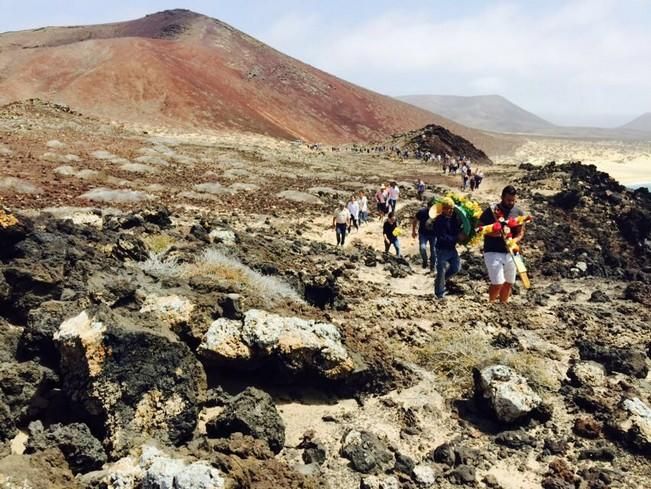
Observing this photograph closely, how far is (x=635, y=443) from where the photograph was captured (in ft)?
18.3

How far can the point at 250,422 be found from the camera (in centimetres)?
514

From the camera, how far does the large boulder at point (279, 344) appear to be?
230 inches

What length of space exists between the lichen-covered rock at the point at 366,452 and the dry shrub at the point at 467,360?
1.43m

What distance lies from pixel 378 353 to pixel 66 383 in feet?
11.3

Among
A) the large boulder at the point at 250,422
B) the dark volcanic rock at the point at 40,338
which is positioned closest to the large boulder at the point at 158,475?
the large boulder at the point at 250,422

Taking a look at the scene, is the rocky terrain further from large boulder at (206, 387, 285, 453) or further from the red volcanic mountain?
the red volcanic mountain

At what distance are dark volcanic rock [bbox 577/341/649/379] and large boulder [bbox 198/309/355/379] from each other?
133 inches

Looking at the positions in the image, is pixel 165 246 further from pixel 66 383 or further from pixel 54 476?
pixel 54 476

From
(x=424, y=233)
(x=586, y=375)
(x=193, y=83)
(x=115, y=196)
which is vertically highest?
(x=193, y=83)

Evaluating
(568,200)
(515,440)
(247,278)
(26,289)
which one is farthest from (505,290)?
(568,200)

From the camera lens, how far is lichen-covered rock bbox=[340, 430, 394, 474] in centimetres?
508

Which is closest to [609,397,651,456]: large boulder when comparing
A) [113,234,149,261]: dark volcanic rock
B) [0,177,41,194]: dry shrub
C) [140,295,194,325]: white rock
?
[140,295,194,325]: white rock

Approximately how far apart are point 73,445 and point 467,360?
443cm

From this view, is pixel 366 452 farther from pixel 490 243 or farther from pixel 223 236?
pixel 223 236
